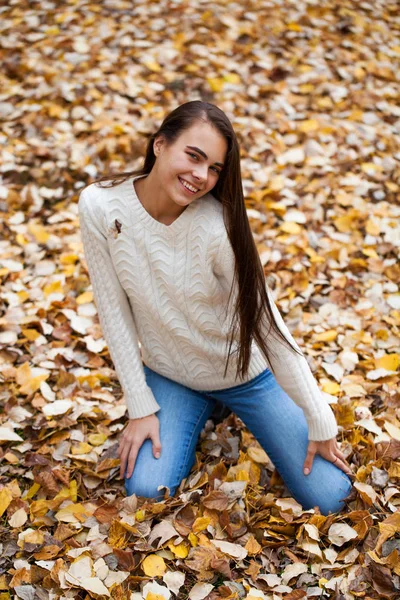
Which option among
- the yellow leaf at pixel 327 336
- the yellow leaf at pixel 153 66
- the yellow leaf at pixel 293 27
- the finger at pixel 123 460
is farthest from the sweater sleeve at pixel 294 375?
the yellow leaf at pixel 293 27

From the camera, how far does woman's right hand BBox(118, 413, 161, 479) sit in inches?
69.4

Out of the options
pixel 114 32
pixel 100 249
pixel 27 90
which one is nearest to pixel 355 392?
pixel 100 249

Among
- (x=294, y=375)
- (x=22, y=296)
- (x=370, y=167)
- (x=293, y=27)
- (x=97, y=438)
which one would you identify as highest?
(x=293, y=27)

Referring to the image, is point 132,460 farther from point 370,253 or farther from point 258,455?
point 370,253

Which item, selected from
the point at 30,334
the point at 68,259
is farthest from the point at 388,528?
the point at 68,259

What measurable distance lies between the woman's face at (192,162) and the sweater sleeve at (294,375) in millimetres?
184

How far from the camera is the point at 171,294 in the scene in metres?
1.69

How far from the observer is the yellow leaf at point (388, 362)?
2.13 meters

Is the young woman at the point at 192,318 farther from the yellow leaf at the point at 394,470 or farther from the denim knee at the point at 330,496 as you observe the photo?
the yellow leaf at the point at 394,470

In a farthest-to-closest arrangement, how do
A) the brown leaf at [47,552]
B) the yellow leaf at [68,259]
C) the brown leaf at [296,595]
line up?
the yellow leaf at [68,259], the brown leaf at [47,552], the brown leaf at [296,595]

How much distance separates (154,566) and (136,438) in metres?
0.36

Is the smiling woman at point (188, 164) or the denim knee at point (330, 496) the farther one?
the denim knee at point (330, 496)

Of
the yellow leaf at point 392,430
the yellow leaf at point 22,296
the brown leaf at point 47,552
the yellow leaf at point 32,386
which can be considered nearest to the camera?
the brown leaf at point 47,552

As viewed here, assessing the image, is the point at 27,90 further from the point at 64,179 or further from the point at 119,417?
the point at 119,417
